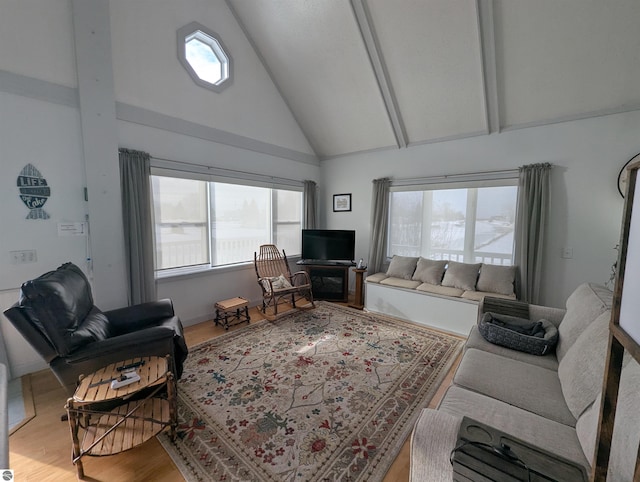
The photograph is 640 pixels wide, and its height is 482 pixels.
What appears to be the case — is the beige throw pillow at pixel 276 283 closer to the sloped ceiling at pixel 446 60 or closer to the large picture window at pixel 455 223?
the large picture window at pixel 455 223

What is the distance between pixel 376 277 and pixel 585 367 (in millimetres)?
2854

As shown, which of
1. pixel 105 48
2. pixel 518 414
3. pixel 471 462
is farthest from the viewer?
pixel 105 48

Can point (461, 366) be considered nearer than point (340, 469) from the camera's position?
No

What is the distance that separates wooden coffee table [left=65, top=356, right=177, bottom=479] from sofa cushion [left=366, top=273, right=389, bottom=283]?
9.52 feet

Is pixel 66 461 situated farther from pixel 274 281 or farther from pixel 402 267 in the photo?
pixel 402 267

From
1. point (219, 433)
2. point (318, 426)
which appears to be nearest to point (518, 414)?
point (318, 426)

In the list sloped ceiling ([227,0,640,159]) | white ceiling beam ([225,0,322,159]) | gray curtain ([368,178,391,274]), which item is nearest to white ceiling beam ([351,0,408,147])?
sloped ceiling ([227,0,640,159])

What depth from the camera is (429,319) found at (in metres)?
3.63

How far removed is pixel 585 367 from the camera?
1.44m

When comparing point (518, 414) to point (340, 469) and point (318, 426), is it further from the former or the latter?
point (318, 426)

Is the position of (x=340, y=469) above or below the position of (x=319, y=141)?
below

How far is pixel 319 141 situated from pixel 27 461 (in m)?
4.93

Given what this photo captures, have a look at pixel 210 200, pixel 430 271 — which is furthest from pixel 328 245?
pixel 210 200

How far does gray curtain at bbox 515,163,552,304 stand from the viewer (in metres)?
3.23
